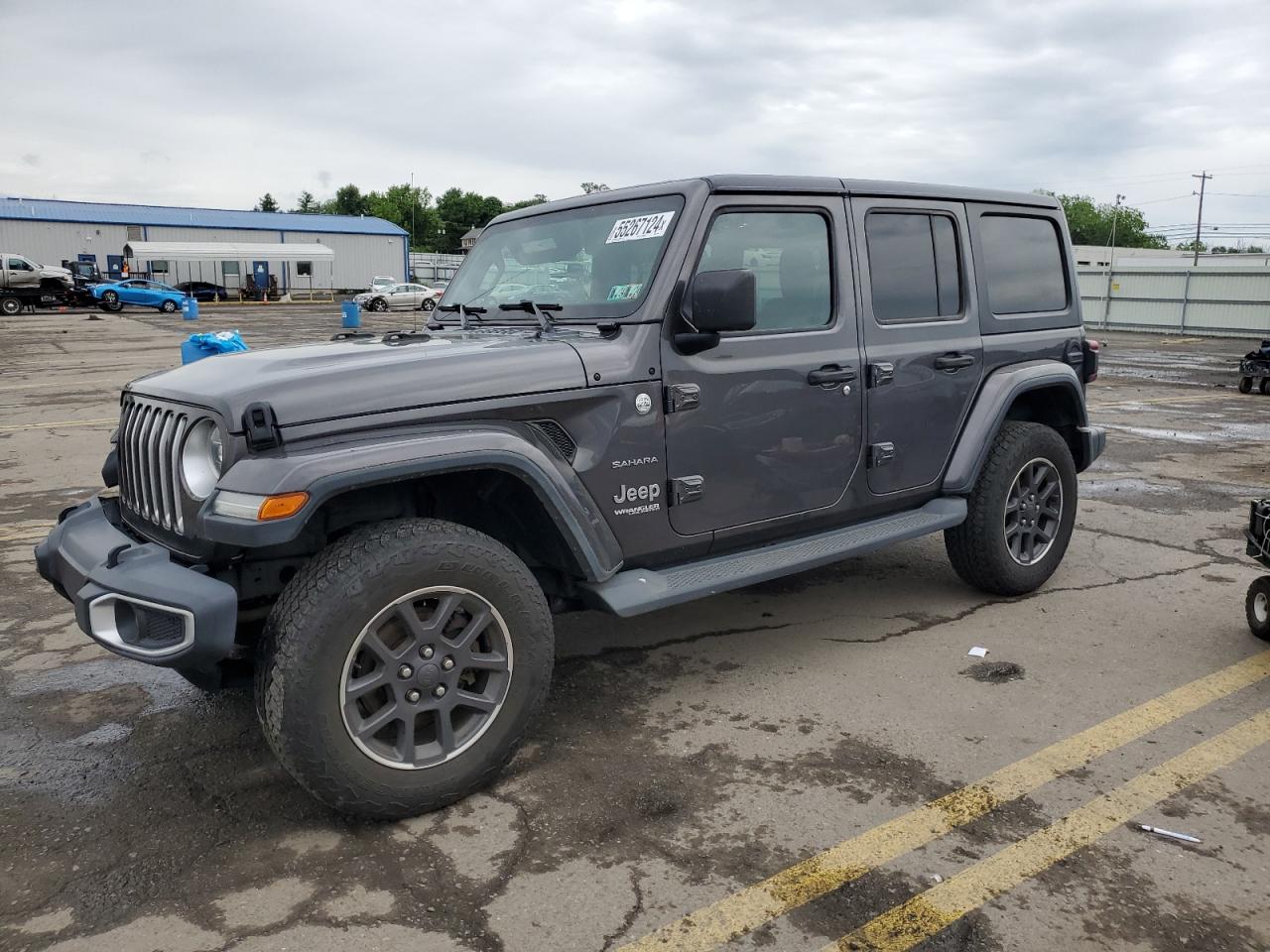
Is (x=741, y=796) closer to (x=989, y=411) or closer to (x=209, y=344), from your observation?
(x=989, y=411)

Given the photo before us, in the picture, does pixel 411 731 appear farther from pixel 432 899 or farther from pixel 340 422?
pixel 340 422

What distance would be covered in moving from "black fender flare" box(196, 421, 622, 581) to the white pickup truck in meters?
35.5

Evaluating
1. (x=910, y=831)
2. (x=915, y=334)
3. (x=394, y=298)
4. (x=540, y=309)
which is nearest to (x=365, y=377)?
(x=540, y=309)

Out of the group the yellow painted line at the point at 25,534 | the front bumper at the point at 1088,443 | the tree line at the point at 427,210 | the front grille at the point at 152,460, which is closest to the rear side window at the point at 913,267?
the front bumper at the point at 1088,443

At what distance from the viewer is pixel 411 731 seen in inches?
114

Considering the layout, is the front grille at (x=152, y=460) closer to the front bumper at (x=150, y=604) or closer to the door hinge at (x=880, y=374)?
the front bumper at (x=150, y=604)

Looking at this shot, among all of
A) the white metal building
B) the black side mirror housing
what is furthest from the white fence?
the white metal building

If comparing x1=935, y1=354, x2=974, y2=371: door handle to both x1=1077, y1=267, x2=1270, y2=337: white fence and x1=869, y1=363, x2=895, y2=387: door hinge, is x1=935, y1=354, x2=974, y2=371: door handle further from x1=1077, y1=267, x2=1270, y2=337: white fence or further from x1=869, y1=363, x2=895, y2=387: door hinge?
x1=1077, y1=267, x2=1270, y2=337: white fence

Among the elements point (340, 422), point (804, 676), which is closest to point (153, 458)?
point (340, 422)

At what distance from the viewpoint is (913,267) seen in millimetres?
4395

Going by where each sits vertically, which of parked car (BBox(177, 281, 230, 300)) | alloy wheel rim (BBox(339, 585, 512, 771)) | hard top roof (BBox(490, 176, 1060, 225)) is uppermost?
parked car (BBox(177, 281, 230, 300))

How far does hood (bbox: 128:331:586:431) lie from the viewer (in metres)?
2.77

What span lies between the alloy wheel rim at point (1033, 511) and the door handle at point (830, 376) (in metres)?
1.24

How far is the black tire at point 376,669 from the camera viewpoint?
2.68 meters
